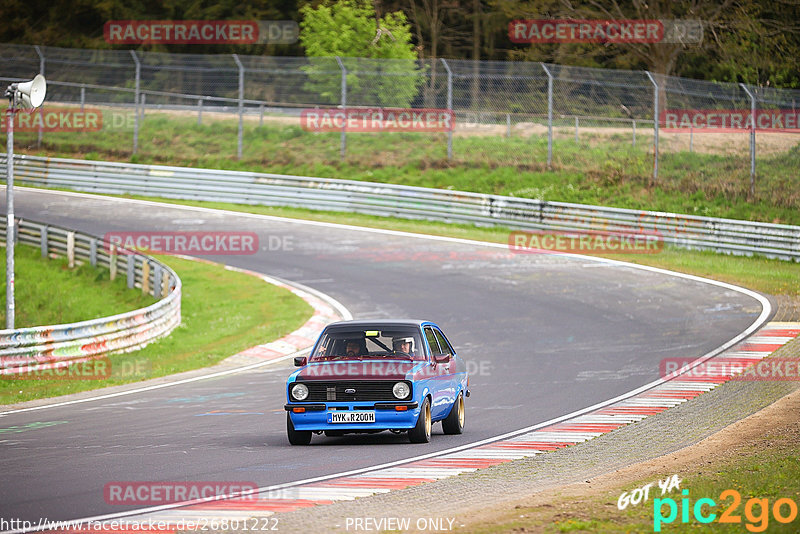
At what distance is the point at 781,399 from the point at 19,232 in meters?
23.8

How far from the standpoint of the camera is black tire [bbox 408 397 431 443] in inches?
440

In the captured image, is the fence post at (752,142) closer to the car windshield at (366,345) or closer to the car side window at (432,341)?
the car side window at (432,341)

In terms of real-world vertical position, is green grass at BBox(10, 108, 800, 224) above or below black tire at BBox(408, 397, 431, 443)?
above

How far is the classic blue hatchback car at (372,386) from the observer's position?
36.0 feet

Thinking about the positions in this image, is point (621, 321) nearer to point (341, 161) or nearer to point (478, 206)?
point (478, 206)

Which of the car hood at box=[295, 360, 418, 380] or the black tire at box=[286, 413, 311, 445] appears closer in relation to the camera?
the car hood at box=[295, 360, 418, 380]

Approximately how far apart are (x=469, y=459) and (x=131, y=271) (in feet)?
56.9

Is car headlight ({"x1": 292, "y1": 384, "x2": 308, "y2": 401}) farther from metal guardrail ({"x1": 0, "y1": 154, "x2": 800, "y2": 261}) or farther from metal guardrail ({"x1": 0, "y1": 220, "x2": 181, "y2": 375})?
metal guardrail ({"x1": 0, "y1": 154, "x2": 800, "y2": 261})

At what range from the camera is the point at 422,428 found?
11203mm

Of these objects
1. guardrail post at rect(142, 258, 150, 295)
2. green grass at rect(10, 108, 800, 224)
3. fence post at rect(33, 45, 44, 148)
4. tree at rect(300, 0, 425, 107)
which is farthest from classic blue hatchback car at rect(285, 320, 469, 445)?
fence post at rect(33, 45, 44, 148)

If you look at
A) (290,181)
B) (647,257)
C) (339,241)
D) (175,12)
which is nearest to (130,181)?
(290,181)

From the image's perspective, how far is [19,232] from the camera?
30609 mm

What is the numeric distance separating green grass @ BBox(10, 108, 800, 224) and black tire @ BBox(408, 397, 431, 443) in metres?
21.7

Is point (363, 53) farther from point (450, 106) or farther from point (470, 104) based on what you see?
point (450, 106)
